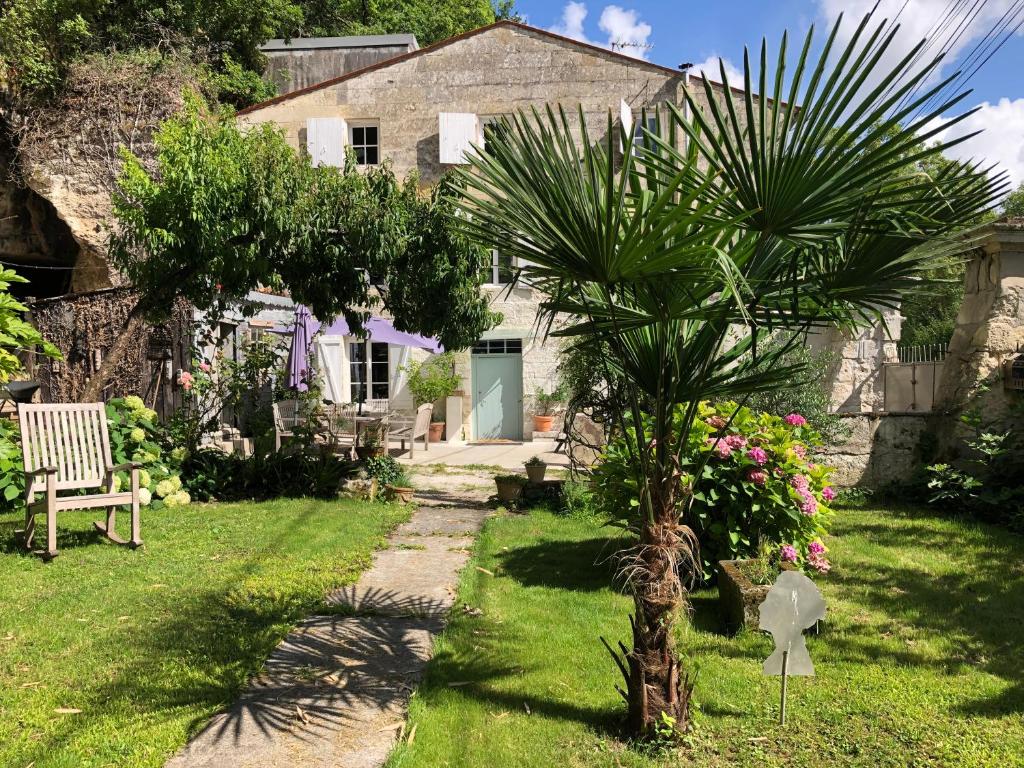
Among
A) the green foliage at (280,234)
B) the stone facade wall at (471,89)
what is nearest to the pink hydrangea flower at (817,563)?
the green foliage at (280,234)

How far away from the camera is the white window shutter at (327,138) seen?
1480cm

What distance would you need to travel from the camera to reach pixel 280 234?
738 cm

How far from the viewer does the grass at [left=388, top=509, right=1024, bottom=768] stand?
2.98m

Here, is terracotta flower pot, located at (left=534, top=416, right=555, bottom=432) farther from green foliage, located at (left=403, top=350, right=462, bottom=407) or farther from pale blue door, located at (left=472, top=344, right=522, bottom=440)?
green foliage, located at (left=403, top=350, right=462, bottom=407)

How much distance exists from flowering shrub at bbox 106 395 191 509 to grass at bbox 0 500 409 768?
1.56 feet

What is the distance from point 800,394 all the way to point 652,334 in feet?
18.0

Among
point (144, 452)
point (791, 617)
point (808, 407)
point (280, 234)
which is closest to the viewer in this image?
point (791, 617)

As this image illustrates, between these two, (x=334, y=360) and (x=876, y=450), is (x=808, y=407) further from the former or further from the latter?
(x=334, y=360)

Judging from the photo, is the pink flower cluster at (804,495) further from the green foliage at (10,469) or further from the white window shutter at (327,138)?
the white window shutter at (327,138)

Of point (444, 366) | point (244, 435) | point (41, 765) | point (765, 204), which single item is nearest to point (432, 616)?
point (41, 765)

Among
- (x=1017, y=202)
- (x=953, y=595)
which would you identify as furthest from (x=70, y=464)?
(x=1017, y=202)

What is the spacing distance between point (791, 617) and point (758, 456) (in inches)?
77.8

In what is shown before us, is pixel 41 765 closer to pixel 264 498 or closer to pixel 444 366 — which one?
pixel 264 498

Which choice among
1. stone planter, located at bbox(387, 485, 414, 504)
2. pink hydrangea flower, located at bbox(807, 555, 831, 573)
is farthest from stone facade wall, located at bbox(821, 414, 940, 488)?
stone planter, located at bbox(387, 485, 414, 504)
